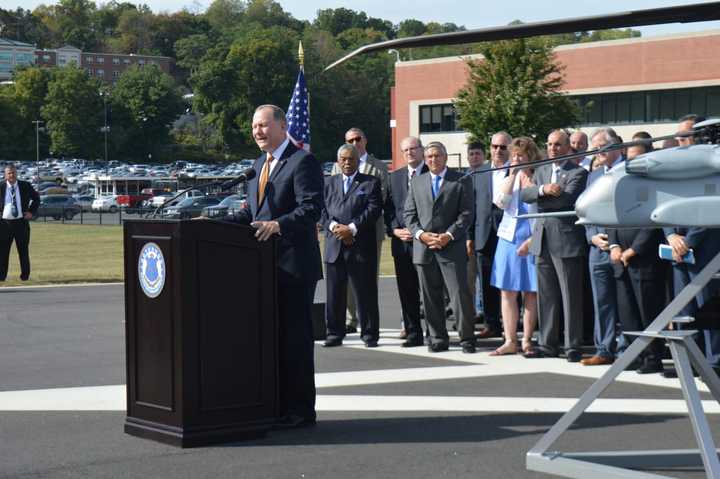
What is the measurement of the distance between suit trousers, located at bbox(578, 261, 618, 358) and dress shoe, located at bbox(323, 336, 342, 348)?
9.10 feet

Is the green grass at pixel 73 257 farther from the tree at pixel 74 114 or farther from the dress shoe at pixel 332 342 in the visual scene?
the tree at pixel 74 114

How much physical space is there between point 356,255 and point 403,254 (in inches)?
20.4

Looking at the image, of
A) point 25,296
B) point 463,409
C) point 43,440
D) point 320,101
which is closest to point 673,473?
point 463,409

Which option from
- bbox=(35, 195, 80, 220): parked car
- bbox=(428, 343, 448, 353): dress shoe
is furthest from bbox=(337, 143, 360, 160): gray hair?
bbox=(35, 195, 80, 220): parked car

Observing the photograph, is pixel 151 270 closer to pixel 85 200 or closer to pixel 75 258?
pixel 75 258

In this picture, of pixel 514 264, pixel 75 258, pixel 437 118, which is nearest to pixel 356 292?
pixel 514 264

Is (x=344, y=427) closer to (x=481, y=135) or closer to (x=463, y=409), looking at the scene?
(x=463, y=409)

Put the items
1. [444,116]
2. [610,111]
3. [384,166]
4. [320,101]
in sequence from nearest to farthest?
1. [384,166]
2. [610,111]
3. [444,116]
4. [320,101]

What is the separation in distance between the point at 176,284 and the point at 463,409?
2.38 m

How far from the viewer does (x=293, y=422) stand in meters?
7.37

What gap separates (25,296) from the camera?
55.5 feet

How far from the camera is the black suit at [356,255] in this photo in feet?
38.8

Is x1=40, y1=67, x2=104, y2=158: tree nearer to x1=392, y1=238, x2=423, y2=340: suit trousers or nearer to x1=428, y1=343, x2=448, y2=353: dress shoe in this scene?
x1=392, y1=238, x2=423, y2=340: suit trousers

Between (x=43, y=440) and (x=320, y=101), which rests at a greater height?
(x=320, y=101)
